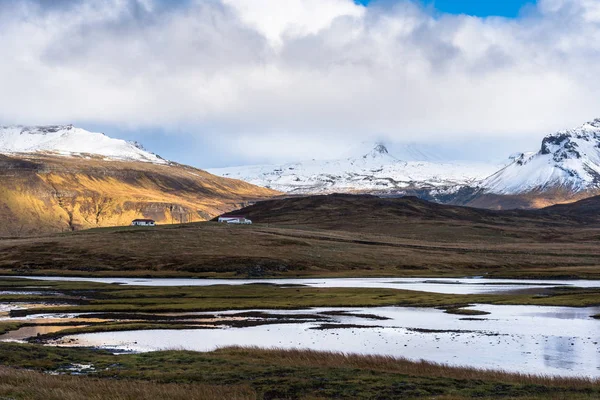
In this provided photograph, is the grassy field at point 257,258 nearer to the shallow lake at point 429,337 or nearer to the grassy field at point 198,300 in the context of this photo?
the grassy field at point 198,300

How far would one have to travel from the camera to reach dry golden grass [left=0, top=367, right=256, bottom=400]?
2508 cm

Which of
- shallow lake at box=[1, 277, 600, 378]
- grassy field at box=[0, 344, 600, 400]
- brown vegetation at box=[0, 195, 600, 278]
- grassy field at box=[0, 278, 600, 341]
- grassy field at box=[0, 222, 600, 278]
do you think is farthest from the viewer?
brown vegetation at box=[0, 195, 600, 278]

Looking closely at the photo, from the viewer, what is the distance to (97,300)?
3361 inches

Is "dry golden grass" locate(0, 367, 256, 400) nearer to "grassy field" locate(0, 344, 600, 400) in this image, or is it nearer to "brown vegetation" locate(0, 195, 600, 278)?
"grassy field" locate(0, 344, 600, 400)

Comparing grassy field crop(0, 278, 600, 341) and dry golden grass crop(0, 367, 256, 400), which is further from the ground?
dry golden grass crop(0, 367, 256, 400)

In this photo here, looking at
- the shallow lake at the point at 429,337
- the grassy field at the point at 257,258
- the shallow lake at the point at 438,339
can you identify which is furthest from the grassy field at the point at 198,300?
the grassy field at the point at 257,258

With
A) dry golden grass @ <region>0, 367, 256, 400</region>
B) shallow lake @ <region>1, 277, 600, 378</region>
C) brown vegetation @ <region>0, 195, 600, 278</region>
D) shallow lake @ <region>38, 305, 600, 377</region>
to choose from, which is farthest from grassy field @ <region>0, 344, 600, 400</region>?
brown vegetation @ <region>0, 195, 600, 278</region>

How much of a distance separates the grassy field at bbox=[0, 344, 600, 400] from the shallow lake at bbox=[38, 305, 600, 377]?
5.49 meters

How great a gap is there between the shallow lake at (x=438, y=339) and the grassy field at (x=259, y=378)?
18.0 feet

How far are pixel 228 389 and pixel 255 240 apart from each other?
15820 cm

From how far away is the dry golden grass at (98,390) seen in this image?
2508cm

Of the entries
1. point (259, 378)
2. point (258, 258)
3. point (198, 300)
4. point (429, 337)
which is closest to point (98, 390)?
point (259, 378)

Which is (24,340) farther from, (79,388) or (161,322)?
(79,388)

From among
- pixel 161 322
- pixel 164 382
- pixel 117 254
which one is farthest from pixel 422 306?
pixel 117 254
